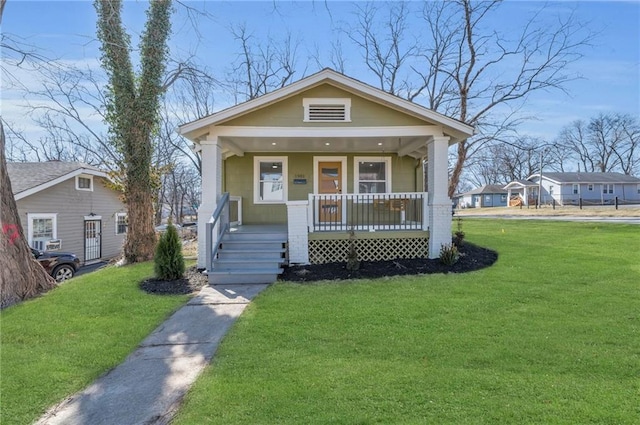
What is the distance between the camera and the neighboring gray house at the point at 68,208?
49.0 feet

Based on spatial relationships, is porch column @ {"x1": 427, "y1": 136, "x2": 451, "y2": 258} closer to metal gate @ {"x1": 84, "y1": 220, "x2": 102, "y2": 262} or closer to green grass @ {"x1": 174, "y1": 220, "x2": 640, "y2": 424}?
green grass @ {"x1": 174, "y1": 220, "x2": 640, "y2": 424}

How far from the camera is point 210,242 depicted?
747 cm

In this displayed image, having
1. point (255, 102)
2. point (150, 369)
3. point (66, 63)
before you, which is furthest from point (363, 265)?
point (66, 63)

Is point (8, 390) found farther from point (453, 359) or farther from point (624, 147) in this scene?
point (624, 147)

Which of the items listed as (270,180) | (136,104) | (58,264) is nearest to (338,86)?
(270,180)

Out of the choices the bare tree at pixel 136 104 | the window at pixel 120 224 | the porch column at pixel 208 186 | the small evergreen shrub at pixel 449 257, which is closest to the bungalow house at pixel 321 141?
the porch column at pixel 208 186

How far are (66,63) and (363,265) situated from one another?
753 centimetres

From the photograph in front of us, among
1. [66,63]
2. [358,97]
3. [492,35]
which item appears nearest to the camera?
[66,63]

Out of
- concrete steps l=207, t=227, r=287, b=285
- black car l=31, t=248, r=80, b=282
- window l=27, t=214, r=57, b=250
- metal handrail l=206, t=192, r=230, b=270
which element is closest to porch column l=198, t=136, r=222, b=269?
metal handrail l=206, t=192, r=230, b=270

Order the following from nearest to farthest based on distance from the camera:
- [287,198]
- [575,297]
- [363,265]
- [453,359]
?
[453,359] → [575,297] → [363,265] → [287,198]

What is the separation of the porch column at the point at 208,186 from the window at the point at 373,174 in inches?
180

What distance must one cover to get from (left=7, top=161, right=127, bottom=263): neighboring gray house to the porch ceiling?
32.6 feet

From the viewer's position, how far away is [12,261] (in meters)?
6.95

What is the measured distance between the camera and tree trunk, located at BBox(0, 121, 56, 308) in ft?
22.1
